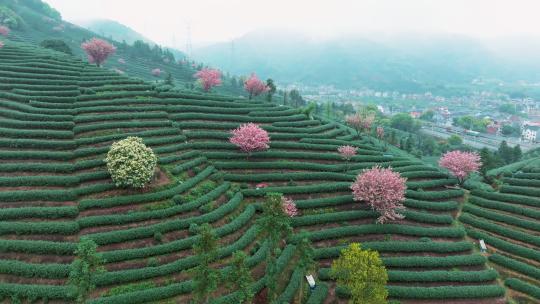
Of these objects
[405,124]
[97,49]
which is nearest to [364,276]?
[97,49]

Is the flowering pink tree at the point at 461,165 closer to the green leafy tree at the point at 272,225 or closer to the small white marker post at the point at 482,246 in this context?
the small white marker post at the point at 482,246

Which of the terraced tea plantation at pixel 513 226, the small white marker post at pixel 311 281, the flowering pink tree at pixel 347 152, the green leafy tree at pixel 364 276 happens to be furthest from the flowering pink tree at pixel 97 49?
the terraced tea plantation at pixel 513 226

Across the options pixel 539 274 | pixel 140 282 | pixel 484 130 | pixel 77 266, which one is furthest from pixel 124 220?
pixel 484 130

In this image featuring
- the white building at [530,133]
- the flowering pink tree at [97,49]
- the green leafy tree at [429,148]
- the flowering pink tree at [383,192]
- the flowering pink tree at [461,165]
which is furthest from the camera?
the white building at [530,133]

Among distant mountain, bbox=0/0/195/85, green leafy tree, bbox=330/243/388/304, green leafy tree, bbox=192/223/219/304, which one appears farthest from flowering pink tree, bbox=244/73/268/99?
green leafy tree, bbox=192/223/219/304

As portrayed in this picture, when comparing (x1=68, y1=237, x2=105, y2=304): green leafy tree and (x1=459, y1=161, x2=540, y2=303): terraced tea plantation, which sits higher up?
(x1=68, y1=237, x2=105, y2=304): green leafy tree

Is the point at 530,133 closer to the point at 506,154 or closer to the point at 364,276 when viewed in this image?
the point at 506,154

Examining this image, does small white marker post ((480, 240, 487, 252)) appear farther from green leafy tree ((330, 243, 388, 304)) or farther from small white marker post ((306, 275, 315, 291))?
small white marker post ((306, 275, 315, 291))

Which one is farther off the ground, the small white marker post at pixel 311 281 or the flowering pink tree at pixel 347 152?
the flowering pink tree at pixel 347 152
